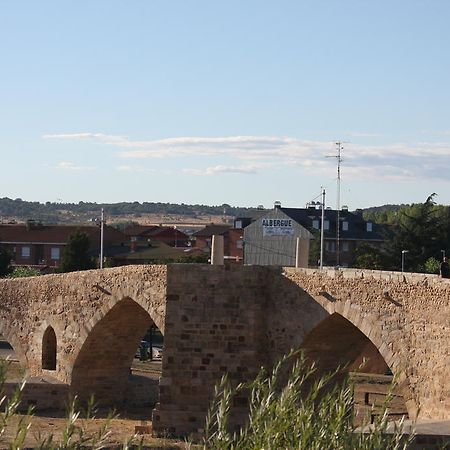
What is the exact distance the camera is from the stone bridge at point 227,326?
15.8 metres

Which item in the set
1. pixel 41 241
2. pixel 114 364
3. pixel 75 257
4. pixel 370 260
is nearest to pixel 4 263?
pixel 75 257

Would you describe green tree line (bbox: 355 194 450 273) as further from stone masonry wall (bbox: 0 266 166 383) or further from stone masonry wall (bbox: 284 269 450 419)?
stone masonry wall (bbox: 284 269 450 419)

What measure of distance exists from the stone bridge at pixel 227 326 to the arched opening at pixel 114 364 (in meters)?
0.03

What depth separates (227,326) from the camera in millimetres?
19266

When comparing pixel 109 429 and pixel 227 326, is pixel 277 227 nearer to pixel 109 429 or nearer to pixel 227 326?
pixel 227 326

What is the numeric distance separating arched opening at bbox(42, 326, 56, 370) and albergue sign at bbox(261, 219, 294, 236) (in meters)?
27.1

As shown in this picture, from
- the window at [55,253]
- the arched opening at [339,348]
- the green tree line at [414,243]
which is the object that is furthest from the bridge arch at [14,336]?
the window at [55,253]

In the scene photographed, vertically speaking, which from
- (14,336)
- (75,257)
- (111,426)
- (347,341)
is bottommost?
(111,426)

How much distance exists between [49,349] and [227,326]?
324 inches

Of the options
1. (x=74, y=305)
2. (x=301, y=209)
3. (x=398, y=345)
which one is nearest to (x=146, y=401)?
(x=74, y=305)

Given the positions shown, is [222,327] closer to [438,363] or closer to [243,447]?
[438,363]

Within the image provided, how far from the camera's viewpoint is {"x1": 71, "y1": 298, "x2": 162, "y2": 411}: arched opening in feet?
78.8

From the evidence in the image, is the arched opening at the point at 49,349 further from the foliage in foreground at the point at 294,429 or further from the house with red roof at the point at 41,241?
the house with red roof at the point at 41,241

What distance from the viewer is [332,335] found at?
1852 cm
